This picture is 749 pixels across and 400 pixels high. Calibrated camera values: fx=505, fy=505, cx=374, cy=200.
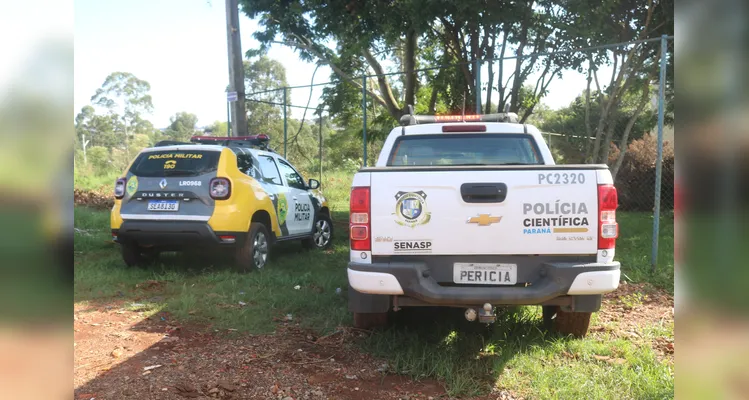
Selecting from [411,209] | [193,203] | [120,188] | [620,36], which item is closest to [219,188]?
[193,203]

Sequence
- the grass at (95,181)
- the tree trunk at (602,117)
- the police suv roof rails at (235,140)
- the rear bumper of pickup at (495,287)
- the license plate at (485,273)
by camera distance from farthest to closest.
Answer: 1. the grass at (95,181)
2. the tree trunk at (602,117)
3. the police suv roof rails at (235,140)
4. the license plate at (485,273)
5. the rear bumper of pickup at (495,287)

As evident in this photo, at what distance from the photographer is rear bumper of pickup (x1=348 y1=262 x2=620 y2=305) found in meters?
3.23

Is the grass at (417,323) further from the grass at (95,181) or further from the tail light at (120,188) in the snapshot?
the grass at (95,181)

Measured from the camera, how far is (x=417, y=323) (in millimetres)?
4605

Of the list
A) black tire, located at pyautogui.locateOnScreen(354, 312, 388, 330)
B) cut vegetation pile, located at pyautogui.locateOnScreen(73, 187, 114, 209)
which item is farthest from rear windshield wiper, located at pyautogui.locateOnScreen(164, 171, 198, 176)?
cut vegetation pile, located at pyautogui.locateOnScreen(73, 187, 114, 209)

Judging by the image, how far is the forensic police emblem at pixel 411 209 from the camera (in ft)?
10.9

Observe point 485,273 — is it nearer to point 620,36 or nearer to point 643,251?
point 643,251

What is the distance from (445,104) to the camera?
12.0 metres

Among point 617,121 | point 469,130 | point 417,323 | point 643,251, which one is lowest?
point 417,323

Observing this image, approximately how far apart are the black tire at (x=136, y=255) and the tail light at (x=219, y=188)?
1.47 metres

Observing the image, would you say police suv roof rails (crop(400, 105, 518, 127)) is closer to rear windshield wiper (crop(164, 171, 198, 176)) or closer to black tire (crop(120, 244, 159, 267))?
rear windshield wiper (crop(164, 171, 198, 176))

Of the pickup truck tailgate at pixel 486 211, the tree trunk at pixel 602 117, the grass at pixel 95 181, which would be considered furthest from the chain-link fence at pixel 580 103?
the grass at pixel 95 181

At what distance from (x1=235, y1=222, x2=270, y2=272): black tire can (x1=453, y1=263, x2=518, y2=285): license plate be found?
11.6ft

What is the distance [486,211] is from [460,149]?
5.24 ft
